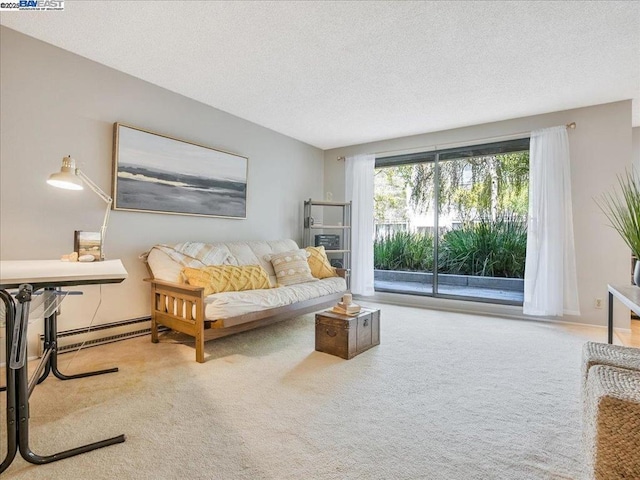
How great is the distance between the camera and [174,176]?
3.30 meters

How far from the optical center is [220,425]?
161 centimetres

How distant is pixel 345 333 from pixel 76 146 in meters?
2.62

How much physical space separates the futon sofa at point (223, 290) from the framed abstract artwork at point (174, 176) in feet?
1.52

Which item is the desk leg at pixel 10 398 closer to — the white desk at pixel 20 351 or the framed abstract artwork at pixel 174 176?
the white desk at pixel 20 351

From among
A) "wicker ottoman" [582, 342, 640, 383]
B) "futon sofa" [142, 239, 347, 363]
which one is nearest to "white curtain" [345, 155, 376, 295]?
"futon sofa" [142, 239, 347, 363]

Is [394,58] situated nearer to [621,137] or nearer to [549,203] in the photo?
[549,203]

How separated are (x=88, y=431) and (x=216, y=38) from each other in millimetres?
2517

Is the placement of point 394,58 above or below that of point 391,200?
above

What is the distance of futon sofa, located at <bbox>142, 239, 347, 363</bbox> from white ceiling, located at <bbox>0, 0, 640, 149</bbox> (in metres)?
1.61

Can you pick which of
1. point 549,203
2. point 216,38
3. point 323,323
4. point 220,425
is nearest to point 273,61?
point 216,38

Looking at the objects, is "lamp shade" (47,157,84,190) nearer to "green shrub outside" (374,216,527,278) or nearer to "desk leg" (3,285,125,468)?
"desk leg" (3,285,125,468)

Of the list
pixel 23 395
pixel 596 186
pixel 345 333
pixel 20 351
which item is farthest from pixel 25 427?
pixel 596 186

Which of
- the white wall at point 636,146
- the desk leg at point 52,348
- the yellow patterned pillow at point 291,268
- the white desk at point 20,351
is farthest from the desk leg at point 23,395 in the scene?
the white wall at point 636,146

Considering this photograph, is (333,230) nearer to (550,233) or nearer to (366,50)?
(550,233)
